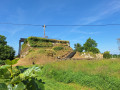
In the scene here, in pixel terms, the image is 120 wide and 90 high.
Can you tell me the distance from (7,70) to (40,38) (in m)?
25.6

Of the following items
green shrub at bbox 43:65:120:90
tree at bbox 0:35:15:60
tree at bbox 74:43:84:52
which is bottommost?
green shrub at bbox 43:65:120:90

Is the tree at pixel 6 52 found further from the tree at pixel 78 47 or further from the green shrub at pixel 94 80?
the tree at pixel 78 47

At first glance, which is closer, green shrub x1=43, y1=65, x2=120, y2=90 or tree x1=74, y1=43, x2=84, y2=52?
green shrub x1=43, y1=65, x2=120, y2=90

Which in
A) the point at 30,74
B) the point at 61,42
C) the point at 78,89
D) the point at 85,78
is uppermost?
the point at 61,42

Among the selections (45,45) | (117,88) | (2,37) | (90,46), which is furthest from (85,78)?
(90,46)

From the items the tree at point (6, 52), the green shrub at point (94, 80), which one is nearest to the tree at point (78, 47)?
the tree at point (6, 52)

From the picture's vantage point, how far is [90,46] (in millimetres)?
42688

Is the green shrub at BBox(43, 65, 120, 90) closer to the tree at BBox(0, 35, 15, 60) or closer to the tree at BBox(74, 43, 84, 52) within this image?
the tree at BBox(0, 35, 15, 60)

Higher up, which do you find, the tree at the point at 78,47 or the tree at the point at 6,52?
the tree at the point at 78,47

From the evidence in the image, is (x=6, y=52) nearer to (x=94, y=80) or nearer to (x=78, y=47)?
(x=94, y=80)

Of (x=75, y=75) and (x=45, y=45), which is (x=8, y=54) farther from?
(x=75, y=75)

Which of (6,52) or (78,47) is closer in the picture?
(6,52)

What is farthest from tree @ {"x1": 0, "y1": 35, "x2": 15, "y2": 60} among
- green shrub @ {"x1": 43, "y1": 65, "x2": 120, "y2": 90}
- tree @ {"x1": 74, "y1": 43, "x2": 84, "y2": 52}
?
tree @ {"x1": 74, "y1": 43, "x2": 84, "y2": 52}

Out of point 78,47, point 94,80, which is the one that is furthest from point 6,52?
point 78,47
